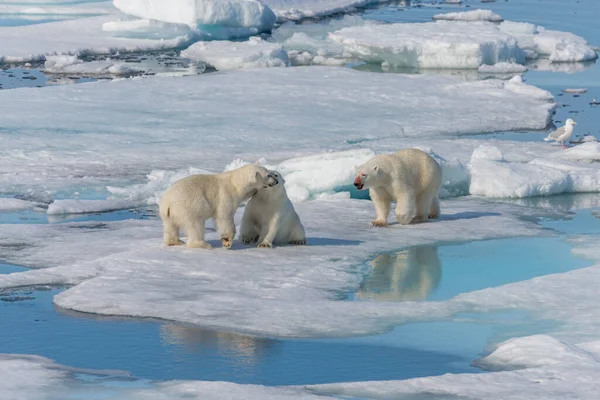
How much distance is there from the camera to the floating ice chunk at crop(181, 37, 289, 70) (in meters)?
19.6

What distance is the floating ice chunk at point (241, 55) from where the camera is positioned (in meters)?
19.6

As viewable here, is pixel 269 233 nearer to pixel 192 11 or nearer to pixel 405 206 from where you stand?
pixel 405 206

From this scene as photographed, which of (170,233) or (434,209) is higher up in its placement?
(170,233)

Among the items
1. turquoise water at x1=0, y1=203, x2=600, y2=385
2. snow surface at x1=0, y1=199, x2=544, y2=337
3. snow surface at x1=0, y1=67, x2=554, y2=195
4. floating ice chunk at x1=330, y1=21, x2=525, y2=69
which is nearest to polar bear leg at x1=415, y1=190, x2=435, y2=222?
snow surface at x1=0, y1=199, x2=544, y2=337

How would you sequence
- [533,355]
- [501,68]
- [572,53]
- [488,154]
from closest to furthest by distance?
1. [533,355]
2. [488,154]
3. [501,68]
4. [572,53]

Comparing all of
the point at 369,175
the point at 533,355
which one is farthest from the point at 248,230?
the point at 533,355

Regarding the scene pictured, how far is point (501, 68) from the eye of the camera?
19578 millimetres

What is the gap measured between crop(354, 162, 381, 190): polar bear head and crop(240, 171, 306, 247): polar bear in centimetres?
73

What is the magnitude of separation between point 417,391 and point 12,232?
437cm

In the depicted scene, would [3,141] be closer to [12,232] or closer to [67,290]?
[12,232]

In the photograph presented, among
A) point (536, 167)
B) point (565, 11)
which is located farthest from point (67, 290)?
point (565, 11)

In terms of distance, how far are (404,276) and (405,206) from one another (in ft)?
4.52

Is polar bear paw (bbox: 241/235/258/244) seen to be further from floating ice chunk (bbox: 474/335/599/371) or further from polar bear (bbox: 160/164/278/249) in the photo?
floating ice chunk (bbox: 474/335/599/371)

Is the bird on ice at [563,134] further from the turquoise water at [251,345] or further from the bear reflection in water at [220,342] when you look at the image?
the bear reflection in water at [220,342]
